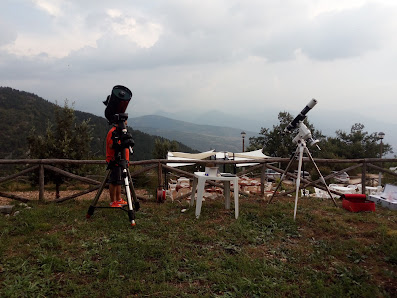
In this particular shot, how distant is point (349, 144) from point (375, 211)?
2764 centimetres

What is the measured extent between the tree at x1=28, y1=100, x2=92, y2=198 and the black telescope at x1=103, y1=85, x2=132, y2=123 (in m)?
4.75

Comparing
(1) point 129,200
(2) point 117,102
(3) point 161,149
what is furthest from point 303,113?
(3) point 161,149

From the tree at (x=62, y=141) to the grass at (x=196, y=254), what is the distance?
154 inches

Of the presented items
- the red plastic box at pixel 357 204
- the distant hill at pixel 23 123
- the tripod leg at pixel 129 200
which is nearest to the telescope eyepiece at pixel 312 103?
the red plastic box at pixel 357 204

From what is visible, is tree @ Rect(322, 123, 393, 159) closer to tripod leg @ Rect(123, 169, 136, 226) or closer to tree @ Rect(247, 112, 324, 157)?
tree @ Rect(247, 112, 324, 157)

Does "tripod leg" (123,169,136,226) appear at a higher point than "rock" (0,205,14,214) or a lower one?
higher

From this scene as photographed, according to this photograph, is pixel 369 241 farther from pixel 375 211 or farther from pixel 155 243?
pixel 155 243

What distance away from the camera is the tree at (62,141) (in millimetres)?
8602

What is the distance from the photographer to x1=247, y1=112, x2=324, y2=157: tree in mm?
26312

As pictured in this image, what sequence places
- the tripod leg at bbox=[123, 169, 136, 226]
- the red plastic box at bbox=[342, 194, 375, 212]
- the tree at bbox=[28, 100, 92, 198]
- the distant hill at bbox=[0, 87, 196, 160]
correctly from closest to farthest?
the tripod leg at bbox=[123, 169, 136, 226], the red plastic box at bbox=[342, 194, 375, 212], the tree at bbox=[28, 100, 92, 198], the distant hill at bbox=[0, 87, 196, 160]

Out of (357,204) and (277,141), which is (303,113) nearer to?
(357,204)

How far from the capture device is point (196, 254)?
10.9 feet

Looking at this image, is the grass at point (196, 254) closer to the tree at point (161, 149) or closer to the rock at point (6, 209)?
the rock at point (6, 209)

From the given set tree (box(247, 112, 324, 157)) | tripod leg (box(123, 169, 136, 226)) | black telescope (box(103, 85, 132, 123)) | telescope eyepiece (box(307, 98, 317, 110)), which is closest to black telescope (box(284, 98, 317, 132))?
telescope eyepiece (box(307, 98, 317, 110))
